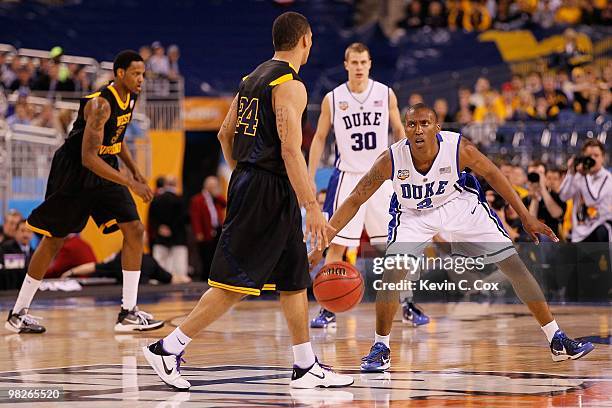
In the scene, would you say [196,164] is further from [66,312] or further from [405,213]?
[405,213]

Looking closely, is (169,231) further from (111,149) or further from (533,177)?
(111,149)

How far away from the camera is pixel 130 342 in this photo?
922 centimetres

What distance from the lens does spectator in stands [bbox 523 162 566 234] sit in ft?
42.7

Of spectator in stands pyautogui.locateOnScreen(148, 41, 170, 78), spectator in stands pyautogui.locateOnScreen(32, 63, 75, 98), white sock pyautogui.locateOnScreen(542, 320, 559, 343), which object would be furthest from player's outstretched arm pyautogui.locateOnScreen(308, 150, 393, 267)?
spectator in stands pyautogui.locateOnScreen(148, 41, 170, 78)

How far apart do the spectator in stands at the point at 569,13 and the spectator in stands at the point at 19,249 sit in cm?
1299

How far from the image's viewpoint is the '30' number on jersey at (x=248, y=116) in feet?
21.6

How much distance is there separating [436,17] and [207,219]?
Answer: 917cm

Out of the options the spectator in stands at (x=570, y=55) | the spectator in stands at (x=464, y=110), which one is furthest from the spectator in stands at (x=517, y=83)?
the spectator in stands at (x=464, y=110)

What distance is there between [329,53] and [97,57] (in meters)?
4.98

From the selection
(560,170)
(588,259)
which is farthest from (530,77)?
(588,259)

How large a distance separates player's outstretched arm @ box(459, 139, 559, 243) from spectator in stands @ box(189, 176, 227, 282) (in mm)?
9940

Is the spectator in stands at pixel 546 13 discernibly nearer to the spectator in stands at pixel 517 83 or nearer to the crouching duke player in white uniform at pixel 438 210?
the spectator in stands at pixel 517 83

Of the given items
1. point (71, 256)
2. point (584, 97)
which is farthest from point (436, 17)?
point (71, 256)

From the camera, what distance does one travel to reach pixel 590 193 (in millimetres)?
12914
